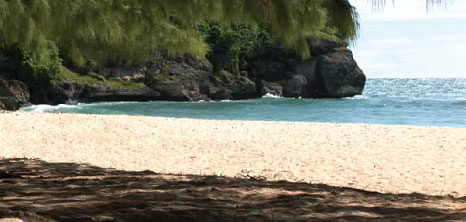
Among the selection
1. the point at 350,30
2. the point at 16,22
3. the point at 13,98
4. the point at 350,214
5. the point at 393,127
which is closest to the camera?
the point at 350,214

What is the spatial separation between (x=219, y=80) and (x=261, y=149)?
151ft

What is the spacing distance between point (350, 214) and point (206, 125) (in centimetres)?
1508

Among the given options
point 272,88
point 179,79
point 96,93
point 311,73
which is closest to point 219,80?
point 179,79

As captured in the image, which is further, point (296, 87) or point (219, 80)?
point (296, 87)

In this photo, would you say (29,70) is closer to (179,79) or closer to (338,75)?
(179,79)

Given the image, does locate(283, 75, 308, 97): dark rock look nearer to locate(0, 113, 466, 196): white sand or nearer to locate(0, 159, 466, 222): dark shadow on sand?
locate(0, 113, 466, 196): white sand

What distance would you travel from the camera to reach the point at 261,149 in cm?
1303

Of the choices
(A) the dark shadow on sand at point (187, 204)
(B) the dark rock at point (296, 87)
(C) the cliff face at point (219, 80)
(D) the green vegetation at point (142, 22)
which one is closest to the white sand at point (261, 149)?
(D) the green vegetation at point (142, 22)

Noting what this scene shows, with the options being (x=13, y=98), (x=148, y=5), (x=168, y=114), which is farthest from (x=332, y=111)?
(x=148, y=5)

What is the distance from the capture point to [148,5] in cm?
626

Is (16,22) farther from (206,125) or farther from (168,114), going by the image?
(168,114)

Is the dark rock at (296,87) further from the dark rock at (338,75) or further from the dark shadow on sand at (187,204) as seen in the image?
the dark shadow on sand at (187,204)

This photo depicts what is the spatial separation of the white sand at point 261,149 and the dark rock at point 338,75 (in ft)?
146

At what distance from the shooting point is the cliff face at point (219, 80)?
49125mm
